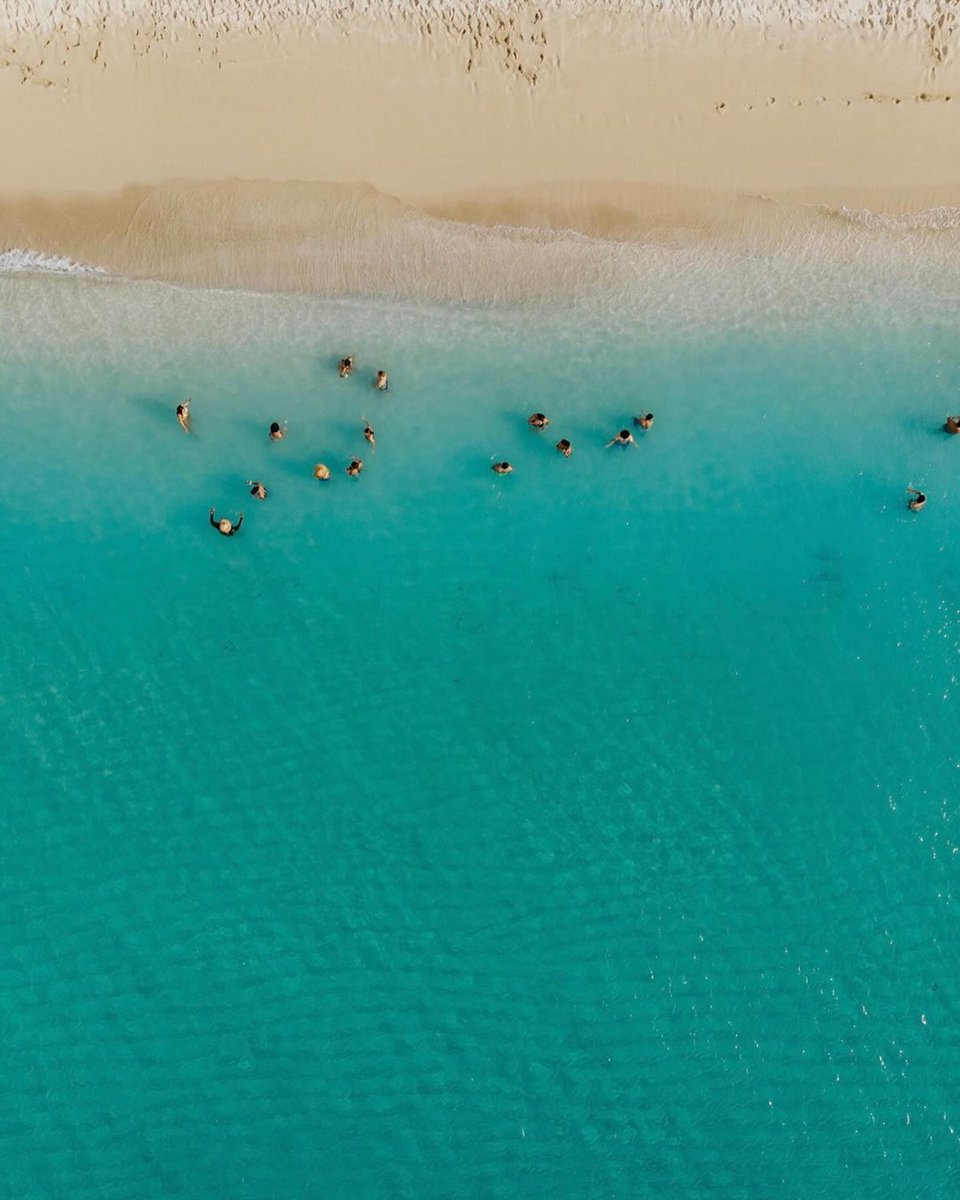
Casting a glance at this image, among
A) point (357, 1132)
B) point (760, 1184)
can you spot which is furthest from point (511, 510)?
point (760, 1184)

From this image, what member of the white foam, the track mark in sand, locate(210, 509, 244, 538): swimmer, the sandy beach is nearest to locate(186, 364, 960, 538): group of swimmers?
locate(210, 509, 244, 538): swimmer

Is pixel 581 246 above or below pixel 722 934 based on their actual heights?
above

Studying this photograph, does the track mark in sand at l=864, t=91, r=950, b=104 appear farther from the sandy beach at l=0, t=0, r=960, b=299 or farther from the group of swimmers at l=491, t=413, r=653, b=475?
the group of swimmers at l=491, t=413, r=653, b=475

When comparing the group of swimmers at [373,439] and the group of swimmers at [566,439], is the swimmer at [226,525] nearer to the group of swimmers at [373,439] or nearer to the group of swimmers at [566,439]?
the group of swimmers at [373,439]

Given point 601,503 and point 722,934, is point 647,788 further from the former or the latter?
point 601,503

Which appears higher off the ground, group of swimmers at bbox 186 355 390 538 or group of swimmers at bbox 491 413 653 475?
group of swimmers at bbox 491 413 653 475

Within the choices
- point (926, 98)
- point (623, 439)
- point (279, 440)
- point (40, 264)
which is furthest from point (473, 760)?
point (926, 98)

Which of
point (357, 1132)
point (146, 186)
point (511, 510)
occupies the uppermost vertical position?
point (146, 186)
